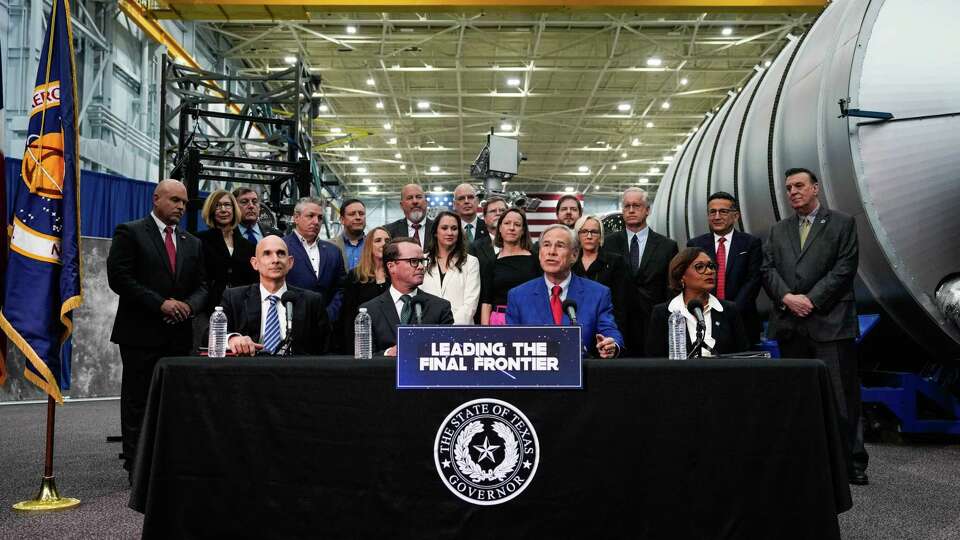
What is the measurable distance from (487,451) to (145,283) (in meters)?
2.71

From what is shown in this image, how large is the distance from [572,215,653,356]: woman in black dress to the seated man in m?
1.67

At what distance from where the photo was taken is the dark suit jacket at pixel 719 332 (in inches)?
142

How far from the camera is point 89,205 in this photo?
1022 cm

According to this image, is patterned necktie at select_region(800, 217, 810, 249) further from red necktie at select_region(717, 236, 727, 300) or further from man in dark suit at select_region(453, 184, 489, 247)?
man in dark suit at select_region(453, 184, 489, 247)

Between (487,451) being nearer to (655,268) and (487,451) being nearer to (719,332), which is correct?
(719,332)

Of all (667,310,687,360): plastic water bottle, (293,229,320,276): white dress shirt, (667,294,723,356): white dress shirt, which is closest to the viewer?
(667,310,687,360): plastic water bottle

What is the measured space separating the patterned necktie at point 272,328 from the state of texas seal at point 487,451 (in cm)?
129

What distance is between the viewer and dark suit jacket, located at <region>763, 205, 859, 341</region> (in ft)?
14.0

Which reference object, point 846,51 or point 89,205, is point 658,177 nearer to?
point 89,205

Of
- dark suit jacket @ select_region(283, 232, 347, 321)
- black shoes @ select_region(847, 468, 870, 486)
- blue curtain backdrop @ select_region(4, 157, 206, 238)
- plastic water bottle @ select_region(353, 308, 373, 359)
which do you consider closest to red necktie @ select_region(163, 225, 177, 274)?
dark suit jacket @ select_region(283, 232, 347, 321)

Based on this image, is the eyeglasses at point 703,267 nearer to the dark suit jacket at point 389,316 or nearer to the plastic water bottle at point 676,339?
the plastic water bottle at point 676,339

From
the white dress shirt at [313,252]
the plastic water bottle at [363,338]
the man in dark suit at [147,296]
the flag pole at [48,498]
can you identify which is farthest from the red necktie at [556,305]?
the flag pole at [48,498]

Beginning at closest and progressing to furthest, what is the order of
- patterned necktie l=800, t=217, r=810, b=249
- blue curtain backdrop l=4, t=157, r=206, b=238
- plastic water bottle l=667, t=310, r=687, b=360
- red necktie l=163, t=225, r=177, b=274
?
plastic water bottle l=667, t=310, r=687, b=360 → red necktie l=163, t=225, r=177, b=274 → patterned necktie l=800, t=217, r=810, b=249 → blue curtain backdrop l=4, t=157, r=206, b=238

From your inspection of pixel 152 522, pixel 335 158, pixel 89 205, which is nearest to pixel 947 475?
pixel 152 522
